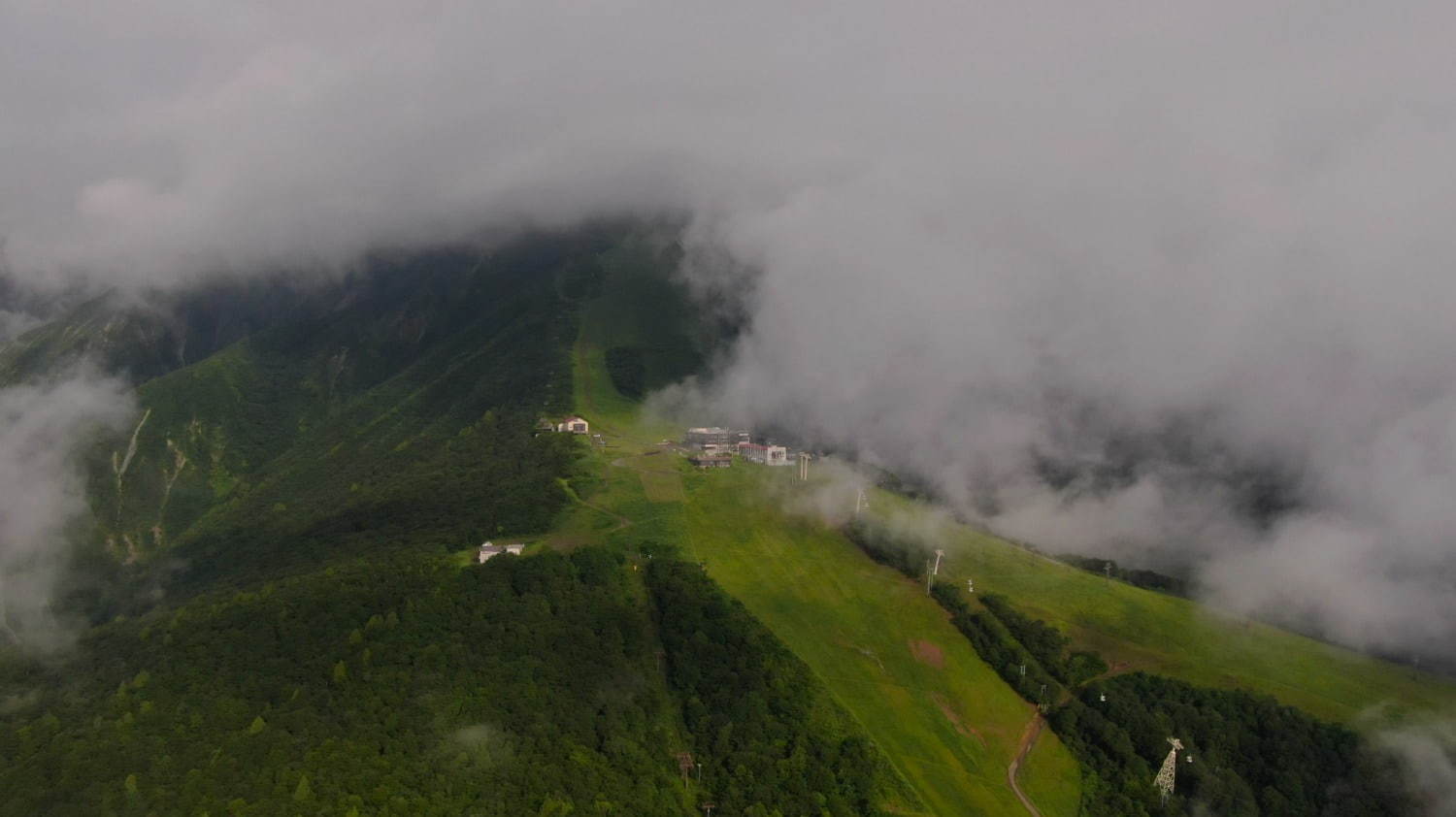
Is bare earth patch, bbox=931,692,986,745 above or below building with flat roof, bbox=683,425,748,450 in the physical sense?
below

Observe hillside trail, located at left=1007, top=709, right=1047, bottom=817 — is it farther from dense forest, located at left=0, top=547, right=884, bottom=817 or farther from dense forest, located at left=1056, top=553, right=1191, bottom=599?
dense forest, located at left=1056, top=553, right=1191, bottom=599

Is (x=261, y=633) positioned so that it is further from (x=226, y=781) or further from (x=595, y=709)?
(x=595, y=709)

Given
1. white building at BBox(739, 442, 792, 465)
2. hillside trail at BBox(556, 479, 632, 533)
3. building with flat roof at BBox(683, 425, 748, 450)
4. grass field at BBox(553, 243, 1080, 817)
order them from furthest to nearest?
1. building with flat roof at BBox(683, 425, 748, 450)
2. white building at BBox(739, 442, 792, 465)
3. hillside trail at BBox(556, 479, 632, 533)
4. grass field at BBox(553, 243, 1080, 817)

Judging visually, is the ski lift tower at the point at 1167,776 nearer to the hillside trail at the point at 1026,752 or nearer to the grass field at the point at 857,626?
the grass field at the point at 857,626

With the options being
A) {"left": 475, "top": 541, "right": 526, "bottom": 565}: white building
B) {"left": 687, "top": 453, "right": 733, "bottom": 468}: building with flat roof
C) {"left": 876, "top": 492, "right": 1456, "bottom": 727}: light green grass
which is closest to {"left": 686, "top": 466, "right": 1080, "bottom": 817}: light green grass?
{"left": 876, "top": 492, "right": 1456, "bottom": 727}: light green grass

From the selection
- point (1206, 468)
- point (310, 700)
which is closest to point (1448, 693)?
point (1206, 468)

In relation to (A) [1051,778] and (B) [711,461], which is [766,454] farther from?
(A) [1051,778]
